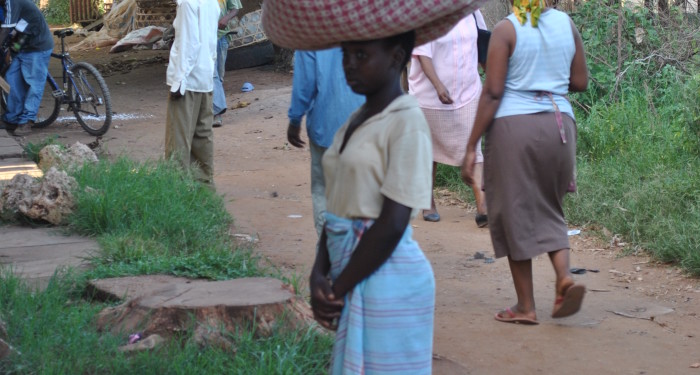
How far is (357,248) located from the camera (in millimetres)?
2396

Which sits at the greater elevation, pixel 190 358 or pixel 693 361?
pixel 190 358

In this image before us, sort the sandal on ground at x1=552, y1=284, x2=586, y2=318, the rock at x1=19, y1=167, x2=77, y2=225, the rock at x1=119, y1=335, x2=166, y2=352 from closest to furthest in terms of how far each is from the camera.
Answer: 1. the rock at x1=119, y1=335, x2=166, y2=352
2. the sandal on ground at x1=552, y1=284, x2=586, y2=318
3. the rock at x1=19, y1=167, x2=77, y2=225

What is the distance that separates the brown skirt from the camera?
4461 millimetres

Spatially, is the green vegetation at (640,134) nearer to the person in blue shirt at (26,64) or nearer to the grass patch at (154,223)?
the grass patch at (154,223)

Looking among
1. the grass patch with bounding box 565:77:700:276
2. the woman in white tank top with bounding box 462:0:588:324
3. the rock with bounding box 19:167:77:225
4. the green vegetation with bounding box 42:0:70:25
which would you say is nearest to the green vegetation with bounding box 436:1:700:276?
the grass patch with bounding box 565:77:700:276

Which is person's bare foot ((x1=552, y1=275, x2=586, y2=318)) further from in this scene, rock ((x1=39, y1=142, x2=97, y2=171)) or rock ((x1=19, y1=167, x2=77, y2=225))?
rock ((x1=39, y1=142, x2=97, y2=171))

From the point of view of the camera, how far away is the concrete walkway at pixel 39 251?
4879mm

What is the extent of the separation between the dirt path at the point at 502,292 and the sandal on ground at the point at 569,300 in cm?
18

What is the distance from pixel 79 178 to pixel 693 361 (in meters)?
4.17

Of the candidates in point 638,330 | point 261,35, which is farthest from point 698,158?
point 261,35

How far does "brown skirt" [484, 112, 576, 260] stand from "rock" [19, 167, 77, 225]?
2857 mm

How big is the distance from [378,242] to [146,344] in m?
1.68

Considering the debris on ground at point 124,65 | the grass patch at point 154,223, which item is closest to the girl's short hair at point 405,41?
the grass patch at point 154,223

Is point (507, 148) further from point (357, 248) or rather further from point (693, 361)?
point (357, 248)
